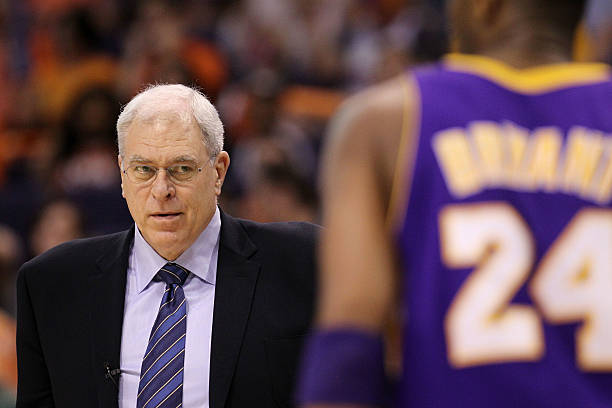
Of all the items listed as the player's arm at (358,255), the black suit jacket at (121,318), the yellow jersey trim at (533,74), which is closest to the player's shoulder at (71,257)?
the black suit jacket at (121,318)

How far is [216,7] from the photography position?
354 inches

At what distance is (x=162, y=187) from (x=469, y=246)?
4.73 feet

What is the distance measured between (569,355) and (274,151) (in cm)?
492

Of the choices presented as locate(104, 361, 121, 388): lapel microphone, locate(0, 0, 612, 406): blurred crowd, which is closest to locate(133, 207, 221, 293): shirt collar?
locate(104, 361, 121, 388): lapel microphone

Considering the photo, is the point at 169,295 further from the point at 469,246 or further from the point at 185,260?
the point at 469,246

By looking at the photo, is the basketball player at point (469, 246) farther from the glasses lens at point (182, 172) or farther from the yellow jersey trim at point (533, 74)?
the glasses lens at point (182, 172)

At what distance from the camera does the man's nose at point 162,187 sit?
112 inches

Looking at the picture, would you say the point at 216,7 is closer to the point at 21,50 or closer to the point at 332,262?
the point at 21,50

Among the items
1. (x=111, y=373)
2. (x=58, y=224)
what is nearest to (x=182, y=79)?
(x=58, y=224)

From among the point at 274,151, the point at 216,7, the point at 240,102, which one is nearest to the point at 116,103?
the point at 240,102

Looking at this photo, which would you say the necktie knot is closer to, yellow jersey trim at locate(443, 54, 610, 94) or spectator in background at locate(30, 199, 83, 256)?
yellow jersey trim at locate(443, 54, 610, 94)

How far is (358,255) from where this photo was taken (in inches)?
62.4

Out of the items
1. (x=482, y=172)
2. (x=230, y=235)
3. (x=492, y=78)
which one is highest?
(x=492, y=78)

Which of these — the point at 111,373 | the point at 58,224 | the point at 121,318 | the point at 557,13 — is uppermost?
the point at 557,13
